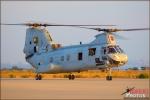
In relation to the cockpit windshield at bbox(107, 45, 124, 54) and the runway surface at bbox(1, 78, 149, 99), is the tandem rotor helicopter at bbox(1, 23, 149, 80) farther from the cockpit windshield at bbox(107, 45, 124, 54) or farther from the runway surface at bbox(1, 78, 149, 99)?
the runway surface at bbox(1, 78, 149, 99)

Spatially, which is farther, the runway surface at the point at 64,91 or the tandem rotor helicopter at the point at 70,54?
the tandem rotor helicopter at the point at 70,54

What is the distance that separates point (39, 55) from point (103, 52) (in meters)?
9.23

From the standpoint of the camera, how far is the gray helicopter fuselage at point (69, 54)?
122 feet

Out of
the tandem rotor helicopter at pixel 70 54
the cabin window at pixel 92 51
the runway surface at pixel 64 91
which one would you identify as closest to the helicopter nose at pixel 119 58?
the tandem rotor helicopter at pixel 70 54

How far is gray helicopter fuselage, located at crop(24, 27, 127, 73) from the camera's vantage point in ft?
122

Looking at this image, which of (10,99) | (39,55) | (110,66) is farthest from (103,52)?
(10,99)

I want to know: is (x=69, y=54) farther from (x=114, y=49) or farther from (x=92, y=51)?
(x=114, y=49)

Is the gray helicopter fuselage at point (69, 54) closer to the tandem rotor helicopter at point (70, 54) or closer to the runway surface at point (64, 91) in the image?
the tandem rotor helicopter at point (70, 54)

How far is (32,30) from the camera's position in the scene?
46.0 meters

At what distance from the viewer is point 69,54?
135 ft

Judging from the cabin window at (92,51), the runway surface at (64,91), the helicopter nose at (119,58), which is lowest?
the runway surface at (64,91)

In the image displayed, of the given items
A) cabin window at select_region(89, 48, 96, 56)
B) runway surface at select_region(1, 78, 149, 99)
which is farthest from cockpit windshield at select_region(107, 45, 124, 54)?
runway surface at select_region(1, 78, 149, 99)

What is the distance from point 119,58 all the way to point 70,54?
5868mm

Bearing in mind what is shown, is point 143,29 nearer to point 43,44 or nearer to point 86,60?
point 86,60
